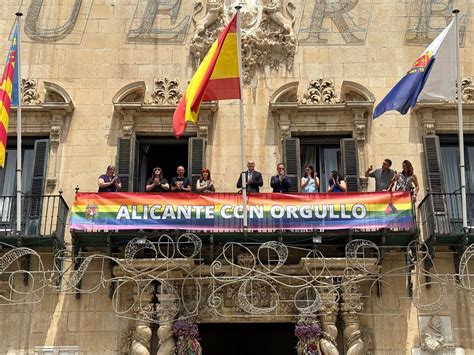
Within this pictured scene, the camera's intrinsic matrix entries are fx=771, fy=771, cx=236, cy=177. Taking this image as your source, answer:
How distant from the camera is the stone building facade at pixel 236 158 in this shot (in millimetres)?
17734

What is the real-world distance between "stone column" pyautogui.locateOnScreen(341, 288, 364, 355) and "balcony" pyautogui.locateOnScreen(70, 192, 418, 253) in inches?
50.0

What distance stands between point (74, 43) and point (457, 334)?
12.5m

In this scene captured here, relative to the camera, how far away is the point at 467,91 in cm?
2030

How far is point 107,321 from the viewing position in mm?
18172

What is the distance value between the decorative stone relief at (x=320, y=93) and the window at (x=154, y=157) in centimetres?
305

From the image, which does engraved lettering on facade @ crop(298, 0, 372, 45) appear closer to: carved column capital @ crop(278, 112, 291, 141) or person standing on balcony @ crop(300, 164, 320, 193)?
carved column capital @ crop(278, 112, 291, 141)

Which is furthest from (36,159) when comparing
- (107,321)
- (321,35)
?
(321,35)

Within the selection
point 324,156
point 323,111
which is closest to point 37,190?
point 324,156

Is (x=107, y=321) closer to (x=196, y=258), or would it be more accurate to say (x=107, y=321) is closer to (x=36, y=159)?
(x=196, y=258)

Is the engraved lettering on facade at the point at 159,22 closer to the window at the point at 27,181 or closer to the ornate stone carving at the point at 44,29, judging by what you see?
the ornate stone carving at the point at 44,29

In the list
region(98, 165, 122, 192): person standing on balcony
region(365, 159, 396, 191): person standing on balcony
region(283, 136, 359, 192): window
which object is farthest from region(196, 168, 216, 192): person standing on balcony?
region(365, 159, 396, 191): person standing on balcony

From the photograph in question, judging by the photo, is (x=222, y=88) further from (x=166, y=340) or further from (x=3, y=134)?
(x=166, y=340)

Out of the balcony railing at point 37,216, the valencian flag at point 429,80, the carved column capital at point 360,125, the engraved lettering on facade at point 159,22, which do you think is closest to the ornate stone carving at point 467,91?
the valencian flag at point 429,80

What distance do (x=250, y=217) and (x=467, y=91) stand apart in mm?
7061
